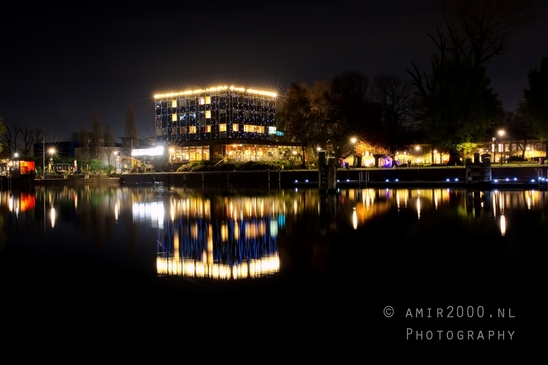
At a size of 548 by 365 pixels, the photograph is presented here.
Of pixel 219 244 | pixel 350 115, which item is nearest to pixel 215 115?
pixel 350 115

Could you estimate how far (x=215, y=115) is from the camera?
93062mm

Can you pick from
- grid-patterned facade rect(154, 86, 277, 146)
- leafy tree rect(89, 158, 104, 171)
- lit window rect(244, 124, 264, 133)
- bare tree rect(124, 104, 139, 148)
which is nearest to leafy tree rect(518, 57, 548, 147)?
grid-patterned facade rect(154, 86, 277, 146)

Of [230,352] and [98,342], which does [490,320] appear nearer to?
[230,352]

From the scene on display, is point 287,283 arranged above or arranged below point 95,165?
below

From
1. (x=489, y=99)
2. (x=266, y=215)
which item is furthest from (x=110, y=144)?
(x=266, y=215)

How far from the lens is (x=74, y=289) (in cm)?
797

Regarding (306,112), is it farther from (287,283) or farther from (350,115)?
(287,283)

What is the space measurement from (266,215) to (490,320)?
1261cm

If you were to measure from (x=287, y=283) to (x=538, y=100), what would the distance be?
149 feet

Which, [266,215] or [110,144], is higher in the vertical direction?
[110,144]

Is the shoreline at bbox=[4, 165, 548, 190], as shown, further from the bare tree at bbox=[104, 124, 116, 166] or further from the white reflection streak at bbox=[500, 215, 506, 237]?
the bare tree at bbox=[104, 124, 116, 166]

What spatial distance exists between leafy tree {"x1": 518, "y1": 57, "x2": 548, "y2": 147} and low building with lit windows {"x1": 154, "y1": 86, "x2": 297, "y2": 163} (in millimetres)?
43946

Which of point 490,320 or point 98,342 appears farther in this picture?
point 490,320

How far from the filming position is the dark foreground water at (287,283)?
591 cm
